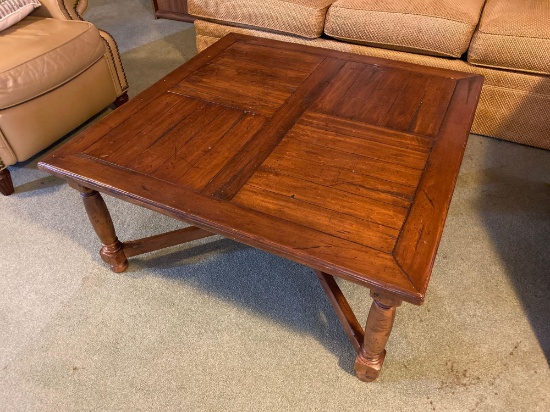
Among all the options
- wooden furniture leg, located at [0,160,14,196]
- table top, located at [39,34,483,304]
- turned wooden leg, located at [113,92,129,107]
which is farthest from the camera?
turned wooden leg, located at [113,92,129,107]

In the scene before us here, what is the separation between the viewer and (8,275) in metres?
1.33

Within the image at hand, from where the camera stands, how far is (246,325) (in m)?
1.17

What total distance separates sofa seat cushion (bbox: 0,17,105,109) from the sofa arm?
6 cm

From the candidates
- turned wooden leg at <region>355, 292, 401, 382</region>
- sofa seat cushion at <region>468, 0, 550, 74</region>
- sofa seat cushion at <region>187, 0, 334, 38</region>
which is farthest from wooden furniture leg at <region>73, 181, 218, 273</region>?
sofa seat cushion at <region>468, 0, 550, 74</region>

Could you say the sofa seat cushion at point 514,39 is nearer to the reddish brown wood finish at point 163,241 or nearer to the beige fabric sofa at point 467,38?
the beige fabric sofa at point 467,38

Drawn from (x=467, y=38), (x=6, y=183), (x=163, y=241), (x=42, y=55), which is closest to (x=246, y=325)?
(x=163, y=241)

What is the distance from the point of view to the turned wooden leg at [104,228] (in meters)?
1.14

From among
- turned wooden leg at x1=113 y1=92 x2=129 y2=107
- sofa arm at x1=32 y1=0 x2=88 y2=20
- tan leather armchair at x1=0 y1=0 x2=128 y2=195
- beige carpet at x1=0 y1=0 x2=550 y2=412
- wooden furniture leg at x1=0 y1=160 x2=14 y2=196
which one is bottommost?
beige carpet at x1=0 y1=0 x2=550 y2=412

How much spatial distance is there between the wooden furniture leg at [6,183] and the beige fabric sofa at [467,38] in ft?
4.04

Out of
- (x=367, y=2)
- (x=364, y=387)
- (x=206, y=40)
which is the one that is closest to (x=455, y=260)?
(x=364, y=387)

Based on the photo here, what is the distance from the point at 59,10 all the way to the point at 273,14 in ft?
3.04

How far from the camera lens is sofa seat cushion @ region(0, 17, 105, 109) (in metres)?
1.46

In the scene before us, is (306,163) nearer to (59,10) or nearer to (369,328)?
(369,328)

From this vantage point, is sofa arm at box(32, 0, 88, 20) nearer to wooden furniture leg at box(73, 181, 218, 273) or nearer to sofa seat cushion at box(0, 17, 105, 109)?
sofa seat cushion at box(0, 17, 105, 109)
